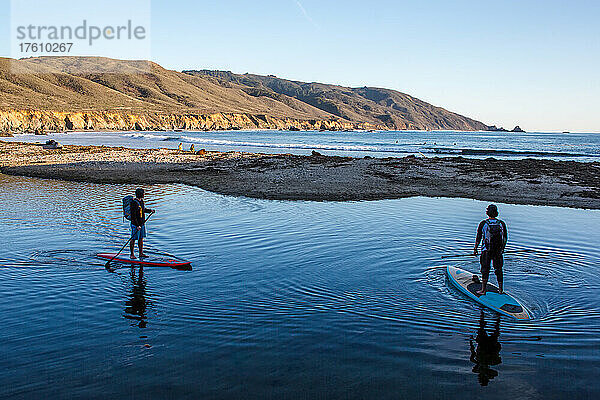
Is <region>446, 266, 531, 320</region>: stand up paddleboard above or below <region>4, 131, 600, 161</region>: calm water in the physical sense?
below

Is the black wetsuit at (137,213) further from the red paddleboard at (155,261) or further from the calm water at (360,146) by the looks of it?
the calm water at (360,146)

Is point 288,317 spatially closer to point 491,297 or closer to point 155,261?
point 491,297

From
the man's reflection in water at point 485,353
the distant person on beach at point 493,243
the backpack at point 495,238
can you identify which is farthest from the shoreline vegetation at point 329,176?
the man's reflection in water at point 485,353

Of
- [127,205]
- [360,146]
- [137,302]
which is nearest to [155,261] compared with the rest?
[127,205]

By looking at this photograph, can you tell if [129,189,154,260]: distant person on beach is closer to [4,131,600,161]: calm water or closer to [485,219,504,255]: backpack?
[485,219,504,255]: backpack

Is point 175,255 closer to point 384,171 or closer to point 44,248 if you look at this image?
point 44,248

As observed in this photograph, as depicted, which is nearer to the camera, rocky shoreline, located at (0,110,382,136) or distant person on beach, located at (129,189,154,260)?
distant person on beach, located at (129,189,154,260)

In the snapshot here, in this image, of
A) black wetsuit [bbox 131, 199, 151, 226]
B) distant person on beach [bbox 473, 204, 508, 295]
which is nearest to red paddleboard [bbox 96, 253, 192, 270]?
black wetsuit [bbox 131, 199, 151, 226]

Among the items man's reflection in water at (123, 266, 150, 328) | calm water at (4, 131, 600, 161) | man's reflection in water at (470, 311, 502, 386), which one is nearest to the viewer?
man's reflection in water at (470, 311, 502, 386)

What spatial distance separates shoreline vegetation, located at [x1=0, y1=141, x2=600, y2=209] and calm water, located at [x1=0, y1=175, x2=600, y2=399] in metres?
8.98

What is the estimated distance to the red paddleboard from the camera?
38.6 feet

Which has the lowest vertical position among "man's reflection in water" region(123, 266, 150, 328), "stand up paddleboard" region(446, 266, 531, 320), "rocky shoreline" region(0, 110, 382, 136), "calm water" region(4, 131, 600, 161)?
"man's reflection in water" region(123, 266, 150, 328)

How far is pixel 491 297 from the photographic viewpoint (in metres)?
9.55

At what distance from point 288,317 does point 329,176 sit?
934 inches
